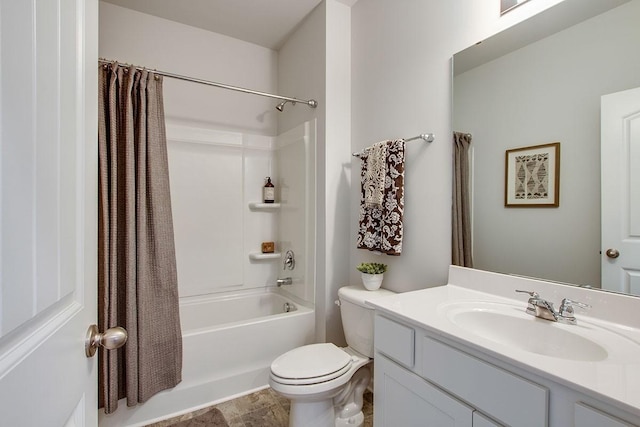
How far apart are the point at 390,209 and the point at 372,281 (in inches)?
17.7

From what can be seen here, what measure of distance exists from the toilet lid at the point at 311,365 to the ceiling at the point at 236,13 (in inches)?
90.9

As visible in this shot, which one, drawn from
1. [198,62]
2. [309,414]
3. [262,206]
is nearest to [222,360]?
[309,414]

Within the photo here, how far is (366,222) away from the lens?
6.09ft

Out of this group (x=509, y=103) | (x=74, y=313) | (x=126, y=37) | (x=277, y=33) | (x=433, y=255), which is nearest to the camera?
(x=74, y=313)

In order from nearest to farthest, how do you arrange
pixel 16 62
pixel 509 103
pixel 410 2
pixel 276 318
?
pixel 16 62 → pixel 509 103 → pixel 410 2 → pixel 276 318

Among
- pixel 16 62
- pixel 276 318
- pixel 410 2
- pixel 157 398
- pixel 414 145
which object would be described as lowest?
pixel 157 398

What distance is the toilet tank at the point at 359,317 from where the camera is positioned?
63.4 inches

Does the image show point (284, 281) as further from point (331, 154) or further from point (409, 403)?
point (409, 403)

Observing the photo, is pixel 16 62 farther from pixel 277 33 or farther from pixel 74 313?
pixel 277 33

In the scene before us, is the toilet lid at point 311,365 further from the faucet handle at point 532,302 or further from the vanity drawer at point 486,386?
the faucet handle at point 532,302

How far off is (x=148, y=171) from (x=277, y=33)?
5.37 feet

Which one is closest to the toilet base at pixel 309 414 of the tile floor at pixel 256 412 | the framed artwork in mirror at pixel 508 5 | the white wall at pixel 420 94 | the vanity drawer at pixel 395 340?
the tile floor at pixel 256 412

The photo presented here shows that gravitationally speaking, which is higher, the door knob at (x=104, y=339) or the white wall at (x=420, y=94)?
the white wall at (x=420, y=94)

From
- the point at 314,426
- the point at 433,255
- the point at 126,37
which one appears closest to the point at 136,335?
the point at 314,426
